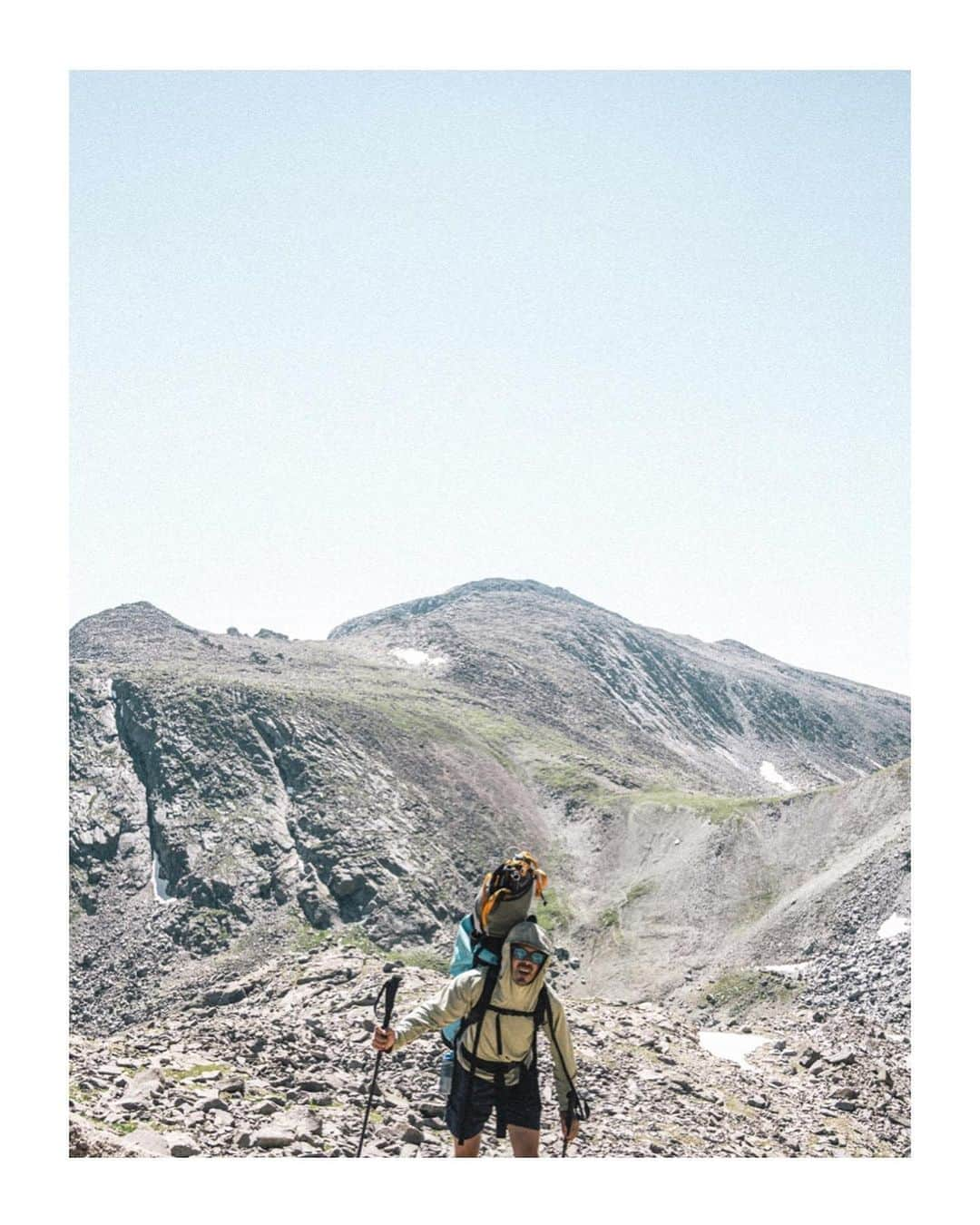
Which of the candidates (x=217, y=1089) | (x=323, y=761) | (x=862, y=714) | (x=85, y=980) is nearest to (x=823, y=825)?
(x=323, y=761)

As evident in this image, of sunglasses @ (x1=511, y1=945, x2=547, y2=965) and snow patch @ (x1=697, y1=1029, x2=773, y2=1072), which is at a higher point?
sunglasses @ (x1=511, y1=945, x2=547, y2=965)

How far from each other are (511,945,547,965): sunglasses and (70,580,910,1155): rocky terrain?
214 inches

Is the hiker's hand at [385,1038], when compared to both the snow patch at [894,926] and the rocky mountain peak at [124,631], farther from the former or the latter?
the rocky mountain peak at [124,631]

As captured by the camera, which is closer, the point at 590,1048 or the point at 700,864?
the point at 590,1048

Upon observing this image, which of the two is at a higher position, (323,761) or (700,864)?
(323,761)

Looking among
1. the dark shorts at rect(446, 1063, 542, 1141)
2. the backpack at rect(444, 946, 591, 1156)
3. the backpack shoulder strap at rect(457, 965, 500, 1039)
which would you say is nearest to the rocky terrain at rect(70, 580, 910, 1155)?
the dark shorts at rect(446, 1063, 542, 1141)

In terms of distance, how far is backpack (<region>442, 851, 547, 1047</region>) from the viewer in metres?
6.84

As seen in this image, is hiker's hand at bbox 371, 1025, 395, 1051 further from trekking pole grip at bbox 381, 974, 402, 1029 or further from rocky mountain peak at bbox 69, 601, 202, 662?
rocky mountain peak at bbox 69, 601, 202, 662

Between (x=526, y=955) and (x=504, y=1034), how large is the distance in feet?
1.94

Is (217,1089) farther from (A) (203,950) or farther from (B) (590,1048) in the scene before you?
(A) (203,950)

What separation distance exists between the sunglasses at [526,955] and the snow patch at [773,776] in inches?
3215

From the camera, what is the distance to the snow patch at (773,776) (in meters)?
85.4

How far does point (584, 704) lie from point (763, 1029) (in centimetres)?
5556

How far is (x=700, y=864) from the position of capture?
3725 centimetres
